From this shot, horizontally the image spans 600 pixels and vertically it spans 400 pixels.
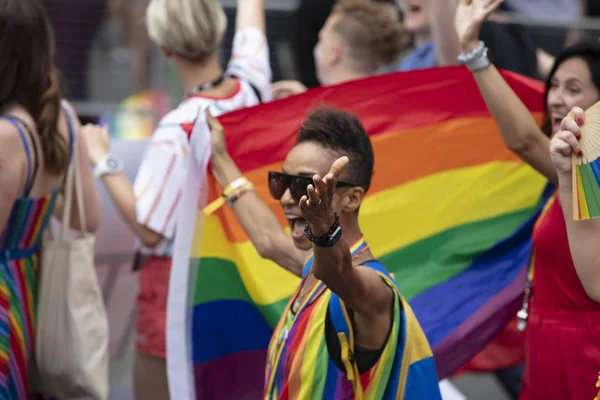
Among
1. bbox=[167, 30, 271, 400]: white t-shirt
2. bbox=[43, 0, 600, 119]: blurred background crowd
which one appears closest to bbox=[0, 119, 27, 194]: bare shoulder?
bbox=[167, 30, 271, 400]: white t-shirt

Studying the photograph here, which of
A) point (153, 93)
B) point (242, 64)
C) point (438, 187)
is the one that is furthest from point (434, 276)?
point (153, 93)

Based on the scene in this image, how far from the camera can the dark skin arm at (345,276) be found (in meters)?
2.29

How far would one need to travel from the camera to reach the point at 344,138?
277cm

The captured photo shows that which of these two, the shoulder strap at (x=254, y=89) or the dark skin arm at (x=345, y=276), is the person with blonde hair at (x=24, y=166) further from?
the dark skin arm at (x=345, y=276)

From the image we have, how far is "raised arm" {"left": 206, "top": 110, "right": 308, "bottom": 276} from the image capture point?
3.34 meters

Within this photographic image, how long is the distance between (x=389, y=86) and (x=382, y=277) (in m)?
1.64

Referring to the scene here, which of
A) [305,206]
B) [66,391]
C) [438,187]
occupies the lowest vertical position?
[66,391]

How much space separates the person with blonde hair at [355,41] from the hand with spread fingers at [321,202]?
9.00 feet

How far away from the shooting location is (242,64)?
4469mm

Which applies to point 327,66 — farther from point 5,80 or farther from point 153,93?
point 153,93

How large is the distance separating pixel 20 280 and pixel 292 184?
4.20 ft

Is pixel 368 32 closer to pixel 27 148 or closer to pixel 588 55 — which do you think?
pixel 588 55

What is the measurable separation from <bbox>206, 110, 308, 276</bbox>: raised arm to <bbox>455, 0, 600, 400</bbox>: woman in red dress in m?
0.84

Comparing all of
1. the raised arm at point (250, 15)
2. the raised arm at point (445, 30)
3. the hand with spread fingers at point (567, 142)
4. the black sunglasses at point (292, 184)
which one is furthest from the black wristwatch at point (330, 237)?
the raised arm at point (250, 15)
